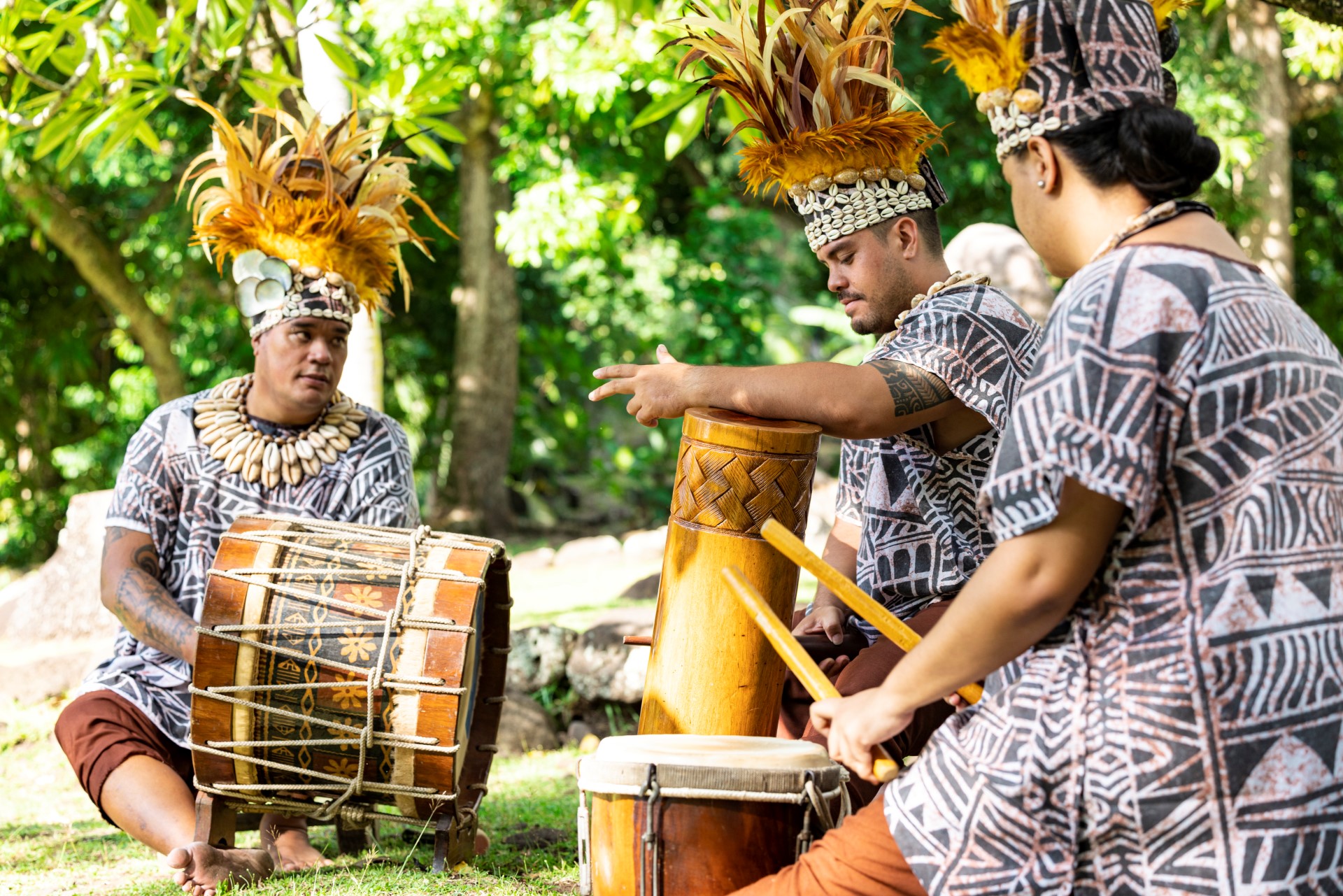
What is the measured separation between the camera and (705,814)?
99.5 inches

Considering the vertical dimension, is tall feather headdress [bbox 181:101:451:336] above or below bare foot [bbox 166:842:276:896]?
above

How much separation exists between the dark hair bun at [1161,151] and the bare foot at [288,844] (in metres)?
3.25

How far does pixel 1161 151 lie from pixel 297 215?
3048 mm

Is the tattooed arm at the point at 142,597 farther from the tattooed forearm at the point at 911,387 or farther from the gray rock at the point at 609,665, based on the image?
the gray rock at the point at 609,665

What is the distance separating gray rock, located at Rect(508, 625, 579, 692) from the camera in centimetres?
645

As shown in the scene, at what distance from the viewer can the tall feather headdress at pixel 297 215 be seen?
167 inches

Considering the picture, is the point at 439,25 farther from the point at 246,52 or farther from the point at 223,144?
the point at 223,144

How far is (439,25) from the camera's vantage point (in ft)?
28.5

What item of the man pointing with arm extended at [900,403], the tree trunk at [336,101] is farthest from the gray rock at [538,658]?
the man pointing with arm extended at [900,403]

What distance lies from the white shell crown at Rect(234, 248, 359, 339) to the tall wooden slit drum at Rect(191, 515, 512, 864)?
0.97 metres

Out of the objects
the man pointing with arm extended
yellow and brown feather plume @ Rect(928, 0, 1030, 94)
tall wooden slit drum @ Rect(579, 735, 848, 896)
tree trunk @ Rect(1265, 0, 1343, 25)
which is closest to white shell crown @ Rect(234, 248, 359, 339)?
the man pointing with arm extended

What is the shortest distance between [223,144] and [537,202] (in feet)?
17.7

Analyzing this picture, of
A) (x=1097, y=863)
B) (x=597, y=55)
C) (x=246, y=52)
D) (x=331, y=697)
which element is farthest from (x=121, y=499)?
(x=597, y=55)

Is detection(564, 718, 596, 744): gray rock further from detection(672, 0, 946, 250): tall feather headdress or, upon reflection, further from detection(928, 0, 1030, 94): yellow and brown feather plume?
detection(928, 0, 1030, 94): yellow and brown feather plume
